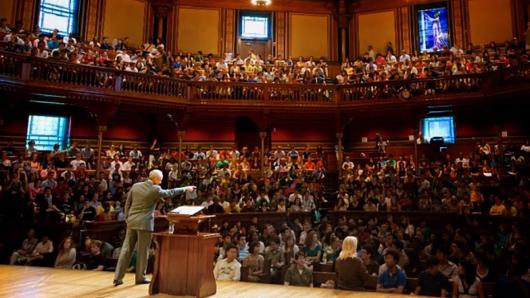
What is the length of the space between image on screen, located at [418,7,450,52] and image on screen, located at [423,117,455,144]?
2.84m

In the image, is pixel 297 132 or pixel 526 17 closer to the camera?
pixel 526 17

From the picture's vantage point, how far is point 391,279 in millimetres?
5102

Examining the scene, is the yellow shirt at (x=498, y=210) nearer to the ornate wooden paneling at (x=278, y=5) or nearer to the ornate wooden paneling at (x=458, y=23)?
the ornate wooden paneling at (x=458, y=23)

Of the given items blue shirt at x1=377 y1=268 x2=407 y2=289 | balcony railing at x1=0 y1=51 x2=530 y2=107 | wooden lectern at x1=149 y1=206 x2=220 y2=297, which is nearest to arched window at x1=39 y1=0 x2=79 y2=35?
balcony railing at x1=0 y1=51 x2=530 y2=107

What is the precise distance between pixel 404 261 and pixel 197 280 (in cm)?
424

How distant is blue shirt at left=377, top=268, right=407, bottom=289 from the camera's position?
5.07 m

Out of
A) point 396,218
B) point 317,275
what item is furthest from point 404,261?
point 396,218

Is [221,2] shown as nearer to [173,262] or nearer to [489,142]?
[489,142]

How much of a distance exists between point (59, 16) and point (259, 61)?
713cm

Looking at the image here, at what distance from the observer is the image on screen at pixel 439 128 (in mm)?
15609

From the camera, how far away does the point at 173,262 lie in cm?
418

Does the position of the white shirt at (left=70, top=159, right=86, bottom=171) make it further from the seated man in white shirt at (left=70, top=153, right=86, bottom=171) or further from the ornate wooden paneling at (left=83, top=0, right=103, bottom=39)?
the ornate wooden paneling at (left=83, top=0, right=103, bottom=39)

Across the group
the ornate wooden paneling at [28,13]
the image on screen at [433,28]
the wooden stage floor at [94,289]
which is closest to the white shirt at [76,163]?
the ornate wooden paneling at [28,13]

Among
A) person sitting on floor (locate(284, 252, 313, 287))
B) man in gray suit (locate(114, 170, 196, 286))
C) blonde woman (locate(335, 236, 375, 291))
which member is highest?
man in gray suit (locate(114, 170, 196, 286))
